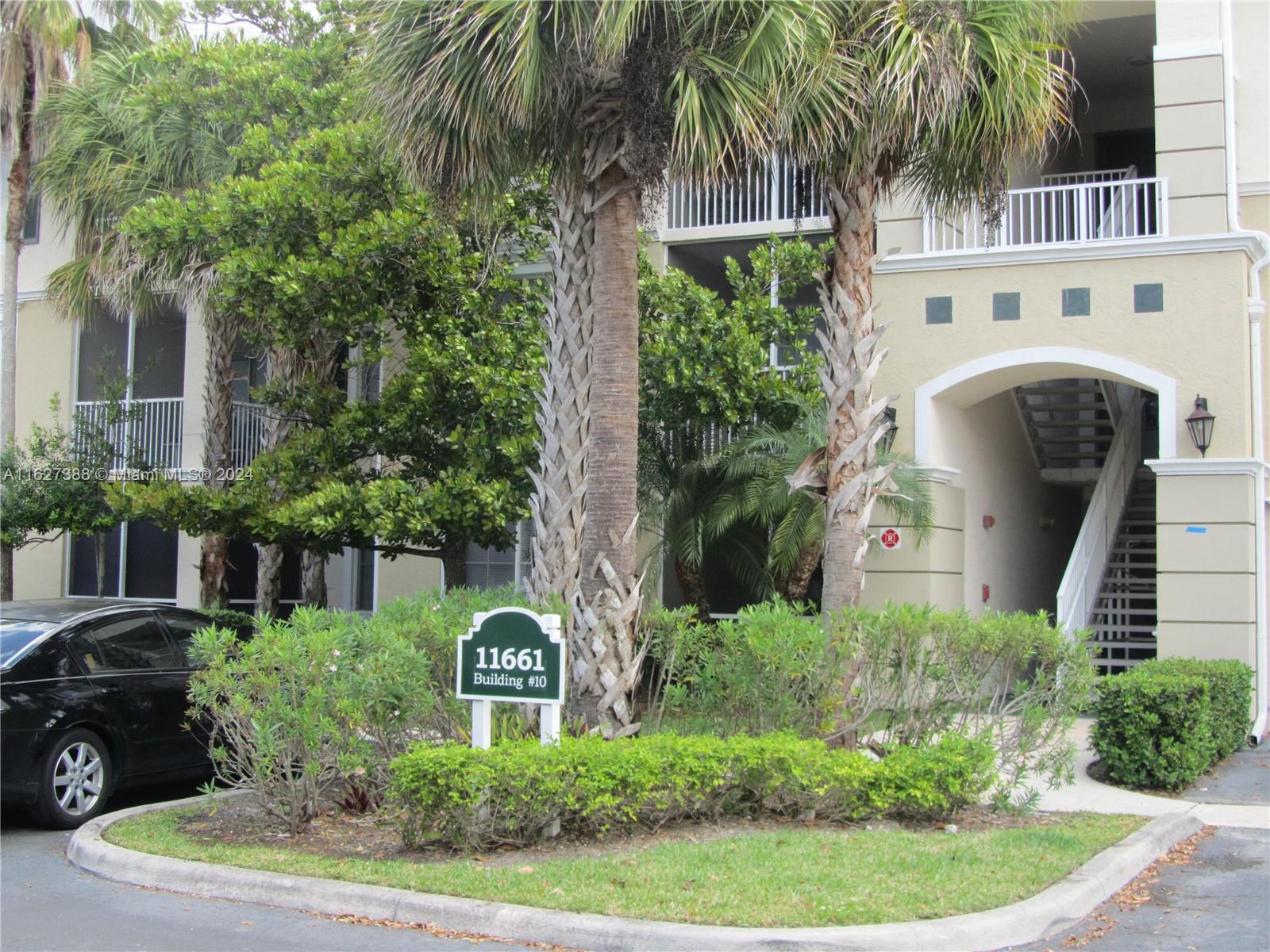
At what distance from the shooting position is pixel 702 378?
12555 mm

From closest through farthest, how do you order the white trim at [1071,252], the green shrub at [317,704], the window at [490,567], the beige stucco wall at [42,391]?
the green shrub at [317,704] < the white trim at [1071,252] < the window at [490,567] < the beige stucco wall at [42,391]

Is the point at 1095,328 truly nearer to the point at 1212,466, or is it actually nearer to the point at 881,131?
the point at 1212,466

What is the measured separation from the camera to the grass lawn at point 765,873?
5.82m

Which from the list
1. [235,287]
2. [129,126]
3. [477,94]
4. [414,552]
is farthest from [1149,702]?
[129,126]

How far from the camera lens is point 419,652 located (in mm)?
7605

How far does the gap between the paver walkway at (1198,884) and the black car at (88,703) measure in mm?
6285

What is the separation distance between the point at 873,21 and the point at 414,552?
7580 mm

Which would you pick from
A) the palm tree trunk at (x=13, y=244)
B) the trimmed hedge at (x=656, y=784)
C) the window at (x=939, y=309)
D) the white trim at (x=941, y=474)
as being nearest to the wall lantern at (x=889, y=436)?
the white trim at (x=941, y=474)

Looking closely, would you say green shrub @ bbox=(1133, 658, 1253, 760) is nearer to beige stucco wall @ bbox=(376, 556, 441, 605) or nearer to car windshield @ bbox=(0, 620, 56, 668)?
car windshield @ bbox=(0, 620, 56, 668)

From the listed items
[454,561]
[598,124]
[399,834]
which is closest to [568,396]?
[598,124]

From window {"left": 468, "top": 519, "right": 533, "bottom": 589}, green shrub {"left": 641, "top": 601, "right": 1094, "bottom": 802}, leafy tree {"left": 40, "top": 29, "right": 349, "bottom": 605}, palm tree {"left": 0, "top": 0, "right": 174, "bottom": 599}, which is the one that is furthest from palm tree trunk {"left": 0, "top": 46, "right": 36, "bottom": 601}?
green shrub {"left": 641, "top": 601, "right": 1094, "bottom": 802}

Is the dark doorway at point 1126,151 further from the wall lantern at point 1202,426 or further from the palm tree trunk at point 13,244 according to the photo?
the palm tree trunk at point 13,244

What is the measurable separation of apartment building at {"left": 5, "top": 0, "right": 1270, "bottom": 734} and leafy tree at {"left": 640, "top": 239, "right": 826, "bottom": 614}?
3.22ft

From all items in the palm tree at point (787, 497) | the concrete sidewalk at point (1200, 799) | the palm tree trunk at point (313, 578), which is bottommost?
the concrete sidewalk at point (1200, 799)
